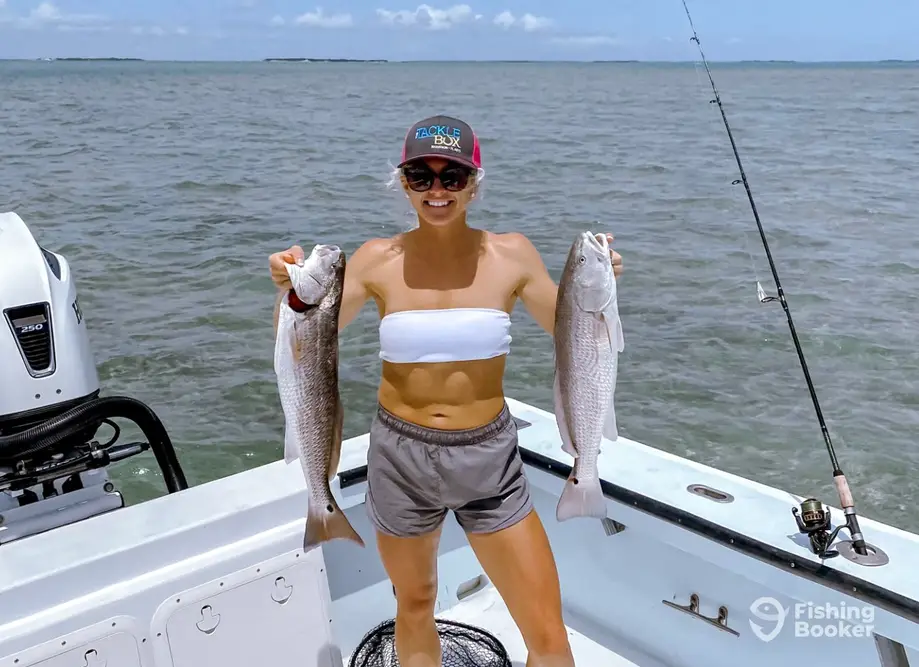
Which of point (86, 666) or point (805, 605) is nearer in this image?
point (86, 666)

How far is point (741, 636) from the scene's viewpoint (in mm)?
3154

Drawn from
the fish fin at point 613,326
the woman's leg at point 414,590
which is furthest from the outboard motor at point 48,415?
the fish fin at point 613,326

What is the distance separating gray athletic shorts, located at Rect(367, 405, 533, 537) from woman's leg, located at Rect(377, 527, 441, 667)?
62 mm

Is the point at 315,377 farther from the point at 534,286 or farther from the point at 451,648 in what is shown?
the point at 451,648

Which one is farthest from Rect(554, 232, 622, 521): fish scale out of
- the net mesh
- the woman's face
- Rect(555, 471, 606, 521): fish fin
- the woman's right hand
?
the net mesh

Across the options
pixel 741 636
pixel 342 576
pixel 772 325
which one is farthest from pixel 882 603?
pixel 772 325

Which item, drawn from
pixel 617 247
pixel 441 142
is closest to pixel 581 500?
pixel 441 142

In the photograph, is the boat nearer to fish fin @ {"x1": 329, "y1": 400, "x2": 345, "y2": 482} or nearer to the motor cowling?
the motor cowling

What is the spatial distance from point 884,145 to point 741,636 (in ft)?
74.1

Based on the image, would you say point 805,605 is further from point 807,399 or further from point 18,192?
point 18,192

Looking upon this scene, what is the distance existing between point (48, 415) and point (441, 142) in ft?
7.03

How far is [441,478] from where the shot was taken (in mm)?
2596

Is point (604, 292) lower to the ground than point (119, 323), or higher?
higher

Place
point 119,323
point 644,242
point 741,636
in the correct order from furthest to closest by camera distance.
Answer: point 644,242 → point 119,323 → point 741,636
